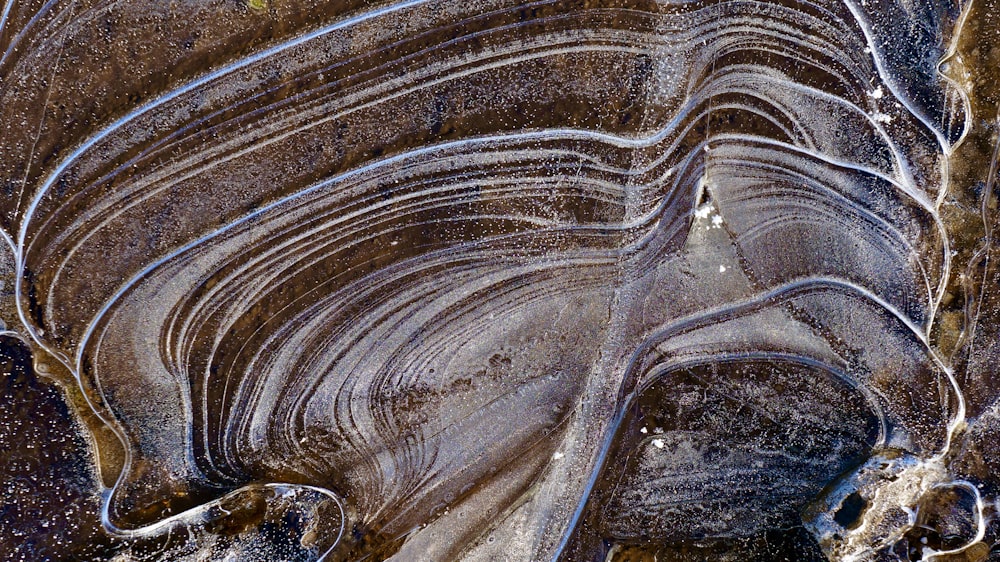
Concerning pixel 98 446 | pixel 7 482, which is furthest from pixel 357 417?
pixel 7 482

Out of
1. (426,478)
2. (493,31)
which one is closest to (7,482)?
(426,478)

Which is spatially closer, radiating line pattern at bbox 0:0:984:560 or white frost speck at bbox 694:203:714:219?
radiating line pattern at bbox 0:0:984:560

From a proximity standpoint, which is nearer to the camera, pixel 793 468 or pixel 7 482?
pixel 7 482

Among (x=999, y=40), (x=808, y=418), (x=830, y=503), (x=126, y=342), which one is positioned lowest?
(x=830, y=503)

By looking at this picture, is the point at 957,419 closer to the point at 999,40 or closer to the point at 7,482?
the point at 999,40

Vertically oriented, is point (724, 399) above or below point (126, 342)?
below

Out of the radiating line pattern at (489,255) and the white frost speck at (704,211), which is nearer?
the radiating line pattern at (489,255)

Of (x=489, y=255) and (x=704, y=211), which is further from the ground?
(x=704, y=211)
